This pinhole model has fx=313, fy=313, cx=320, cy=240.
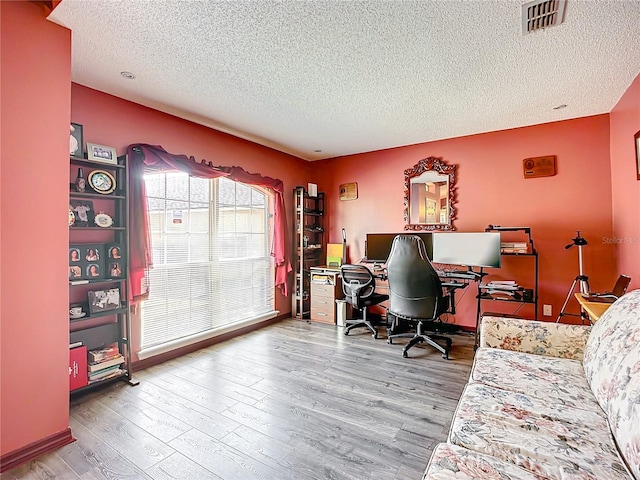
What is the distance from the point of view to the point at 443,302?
3.21 m

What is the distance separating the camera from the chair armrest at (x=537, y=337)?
196 cm

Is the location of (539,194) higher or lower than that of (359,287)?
higher

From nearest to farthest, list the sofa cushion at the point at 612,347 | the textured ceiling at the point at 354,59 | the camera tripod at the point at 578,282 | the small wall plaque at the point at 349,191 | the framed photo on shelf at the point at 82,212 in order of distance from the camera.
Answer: the sofa cushion at the point at 612,347, the textured ceiling at the point at 354,59, the framed photo on shelf at the point at 82,212, the camera tripod at the point at 578,282, the small wall plaque at the point at 349,191

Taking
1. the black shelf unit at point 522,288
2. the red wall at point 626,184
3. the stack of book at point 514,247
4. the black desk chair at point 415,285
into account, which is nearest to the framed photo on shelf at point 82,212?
the black desk chair at point 415,285

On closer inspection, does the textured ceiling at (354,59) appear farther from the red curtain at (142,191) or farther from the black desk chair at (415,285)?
the black desk chair at (415,285)

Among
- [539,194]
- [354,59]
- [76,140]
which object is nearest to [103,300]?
[76,140]

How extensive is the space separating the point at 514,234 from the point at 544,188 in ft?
1.96

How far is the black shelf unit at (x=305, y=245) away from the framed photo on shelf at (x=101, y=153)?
2506mm

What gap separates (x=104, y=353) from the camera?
2.50m

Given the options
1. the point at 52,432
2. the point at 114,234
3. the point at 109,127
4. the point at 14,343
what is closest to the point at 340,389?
the point at 52,432

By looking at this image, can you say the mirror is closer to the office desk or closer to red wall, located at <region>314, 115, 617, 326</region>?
red wall, located at <region>314, 115, 617, 326</region>

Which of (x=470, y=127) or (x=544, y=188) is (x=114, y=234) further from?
(x=544, y=188)

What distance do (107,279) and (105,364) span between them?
671mm

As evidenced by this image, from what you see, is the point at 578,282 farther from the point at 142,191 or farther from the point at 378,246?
the point at 142,191
